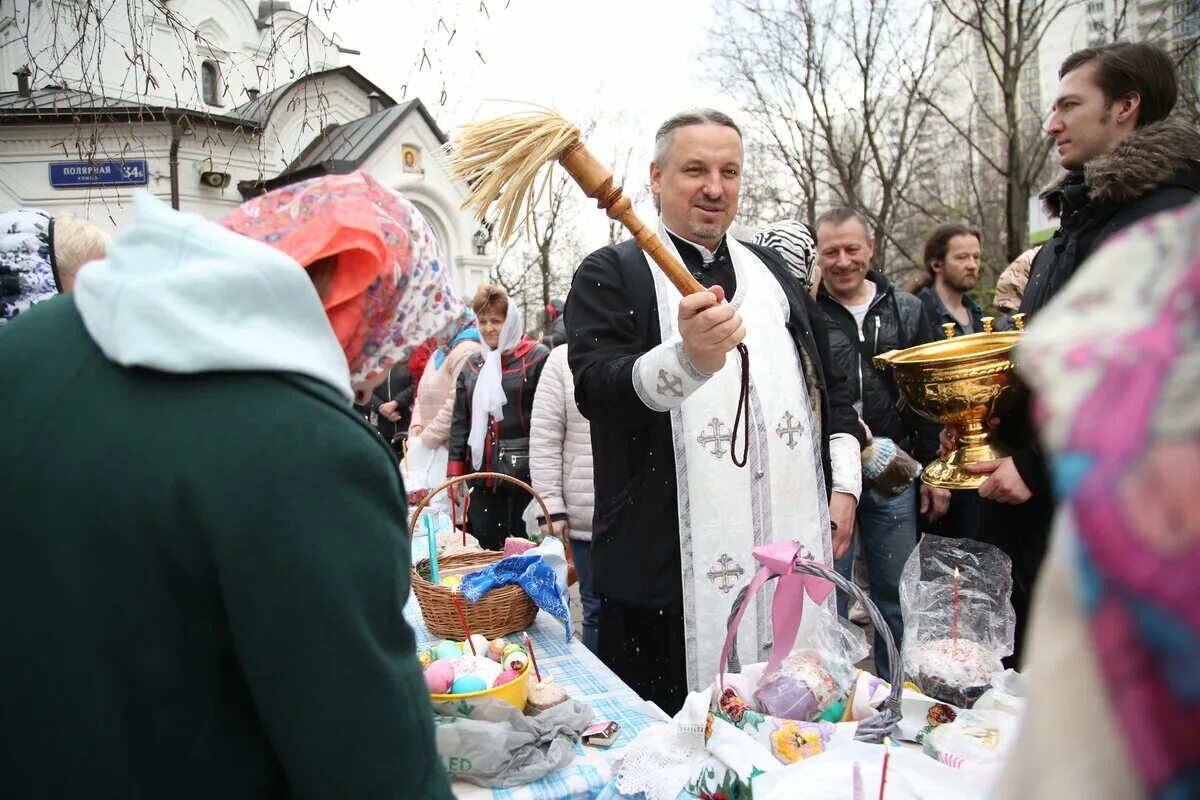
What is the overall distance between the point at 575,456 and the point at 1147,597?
3.61m

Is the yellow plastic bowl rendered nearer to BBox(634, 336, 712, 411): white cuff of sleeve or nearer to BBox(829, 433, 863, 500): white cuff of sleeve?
BBox(634, 336, 712, 411): white cuff of sleeve

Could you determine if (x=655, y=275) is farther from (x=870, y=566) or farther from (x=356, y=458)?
(x=870, y=566)

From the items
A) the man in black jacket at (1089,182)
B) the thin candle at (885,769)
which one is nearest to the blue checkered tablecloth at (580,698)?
the thin candle at (885,769)

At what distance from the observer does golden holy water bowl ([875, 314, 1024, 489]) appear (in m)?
2.13

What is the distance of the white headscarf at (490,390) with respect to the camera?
484cm

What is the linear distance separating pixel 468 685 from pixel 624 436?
92cm

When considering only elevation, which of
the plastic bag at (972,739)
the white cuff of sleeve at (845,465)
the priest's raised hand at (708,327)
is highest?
the priest's raised hand at (708,327)

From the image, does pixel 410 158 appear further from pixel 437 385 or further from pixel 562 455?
pixel 562 455

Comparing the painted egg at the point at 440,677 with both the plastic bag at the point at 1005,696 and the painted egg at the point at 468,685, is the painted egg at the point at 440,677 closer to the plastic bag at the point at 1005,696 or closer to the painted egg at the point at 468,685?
the painted egg at the point at 468,685

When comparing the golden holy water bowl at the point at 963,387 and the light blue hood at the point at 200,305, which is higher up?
the light blue hood at the point at 200,305

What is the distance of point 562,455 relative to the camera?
13.0 feet

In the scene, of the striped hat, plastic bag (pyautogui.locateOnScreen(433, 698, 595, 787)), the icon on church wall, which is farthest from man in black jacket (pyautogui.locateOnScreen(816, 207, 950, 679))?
the icon on church wall

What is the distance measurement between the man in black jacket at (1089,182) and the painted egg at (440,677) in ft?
4.92

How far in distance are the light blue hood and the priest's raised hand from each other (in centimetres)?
115
